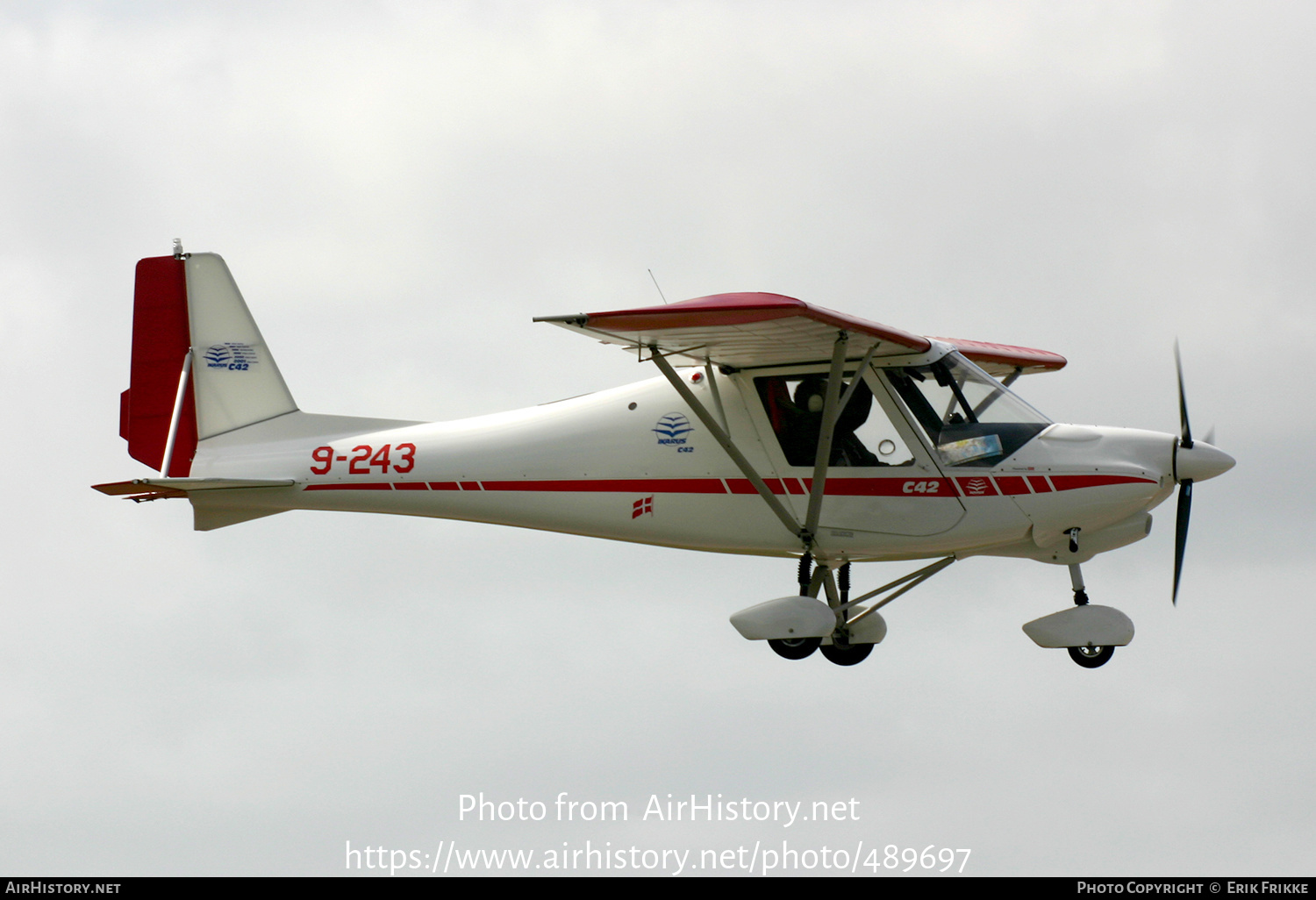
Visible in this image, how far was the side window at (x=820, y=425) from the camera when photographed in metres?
14.8

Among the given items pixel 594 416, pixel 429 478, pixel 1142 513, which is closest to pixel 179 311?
pixel 429 478

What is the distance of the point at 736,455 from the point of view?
14.8 meters

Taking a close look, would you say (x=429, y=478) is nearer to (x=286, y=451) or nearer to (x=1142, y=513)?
(x=286, y=451)

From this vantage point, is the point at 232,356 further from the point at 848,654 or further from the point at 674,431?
the point at 848,654

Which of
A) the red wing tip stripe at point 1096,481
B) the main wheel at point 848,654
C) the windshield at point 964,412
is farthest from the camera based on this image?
the main wheel at point 848,654

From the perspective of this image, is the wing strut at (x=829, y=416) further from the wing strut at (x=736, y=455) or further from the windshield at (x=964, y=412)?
the windshield at (x=964, y=412)

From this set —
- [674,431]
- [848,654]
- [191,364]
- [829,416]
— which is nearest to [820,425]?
[829,416]

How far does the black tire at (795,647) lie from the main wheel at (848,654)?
105cm

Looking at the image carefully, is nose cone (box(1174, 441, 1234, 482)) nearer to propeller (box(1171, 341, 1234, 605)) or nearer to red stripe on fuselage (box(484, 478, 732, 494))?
propeller (box(1171, 341, 1234, 605))

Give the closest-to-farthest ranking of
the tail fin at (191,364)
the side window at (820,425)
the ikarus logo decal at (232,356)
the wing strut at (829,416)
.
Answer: the wing strut at (829,416), the side window at (820,425), the tail fin at (191,364), the ikarus logo decal at (232,356)

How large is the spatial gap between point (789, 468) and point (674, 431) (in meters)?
1.17

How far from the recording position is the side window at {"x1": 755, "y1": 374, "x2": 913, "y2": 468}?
14.8 meters

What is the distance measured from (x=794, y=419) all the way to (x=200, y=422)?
6.43m


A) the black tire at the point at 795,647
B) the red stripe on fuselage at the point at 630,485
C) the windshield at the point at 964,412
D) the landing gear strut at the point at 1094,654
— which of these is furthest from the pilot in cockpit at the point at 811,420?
the landing gear strut at the point at 1094,654
